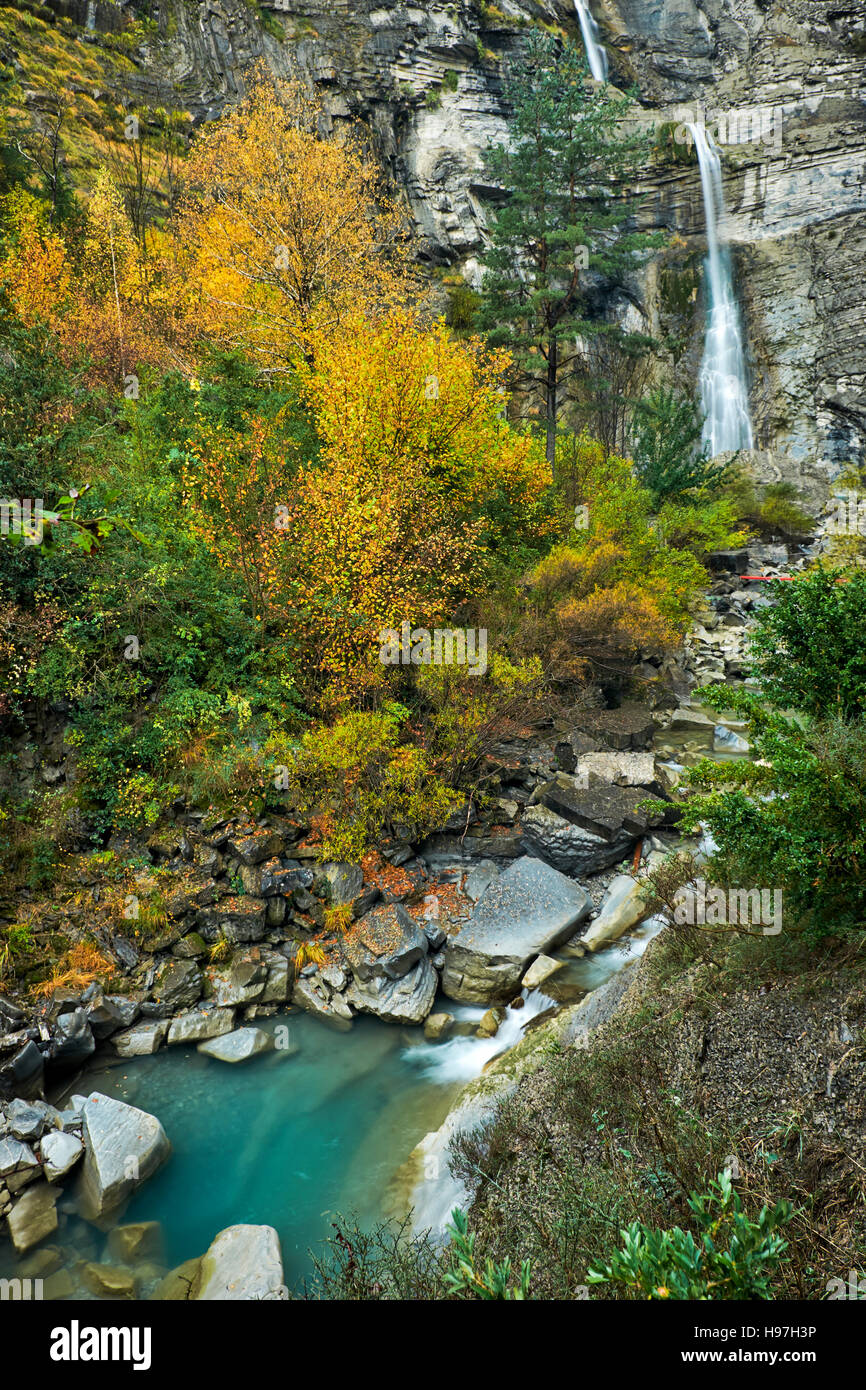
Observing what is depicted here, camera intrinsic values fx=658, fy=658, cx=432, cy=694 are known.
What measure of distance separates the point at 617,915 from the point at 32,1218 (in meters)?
8.40

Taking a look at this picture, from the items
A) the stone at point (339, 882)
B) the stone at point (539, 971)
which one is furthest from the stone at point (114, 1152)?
the stone at point (539, 971)

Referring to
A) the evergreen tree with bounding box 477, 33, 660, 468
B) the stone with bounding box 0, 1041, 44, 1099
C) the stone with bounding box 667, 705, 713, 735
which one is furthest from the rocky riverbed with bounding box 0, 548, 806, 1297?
the evergreen tree with bounding box 477, 33, 660, 468

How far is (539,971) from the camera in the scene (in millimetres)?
9859

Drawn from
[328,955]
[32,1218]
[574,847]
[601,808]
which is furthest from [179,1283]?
[601,808]

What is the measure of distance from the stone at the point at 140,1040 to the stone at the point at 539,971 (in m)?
5.22

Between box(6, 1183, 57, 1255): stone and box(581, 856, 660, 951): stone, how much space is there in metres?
7.52

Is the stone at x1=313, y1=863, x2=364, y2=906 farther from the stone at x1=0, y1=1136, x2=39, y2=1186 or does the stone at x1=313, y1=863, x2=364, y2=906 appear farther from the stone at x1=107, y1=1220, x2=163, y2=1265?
the stone at x1=0, y1=1136, x2=39, y2=1186

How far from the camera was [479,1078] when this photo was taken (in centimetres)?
815

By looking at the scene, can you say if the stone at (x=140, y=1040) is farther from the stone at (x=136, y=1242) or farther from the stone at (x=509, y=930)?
the stone at (x=509, y=930)

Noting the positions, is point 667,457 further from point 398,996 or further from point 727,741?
point 398,996

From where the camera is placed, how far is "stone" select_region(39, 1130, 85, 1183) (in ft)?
23.5

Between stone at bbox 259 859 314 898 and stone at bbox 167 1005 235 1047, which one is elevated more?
stone at bbox 259 859 314 898

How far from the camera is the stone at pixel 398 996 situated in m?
9.59
